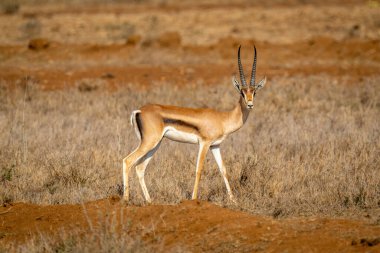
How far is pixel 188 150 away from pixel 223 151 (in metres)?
0.55

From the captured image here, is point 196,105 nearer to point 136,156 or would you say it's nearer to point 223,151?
point 223,151

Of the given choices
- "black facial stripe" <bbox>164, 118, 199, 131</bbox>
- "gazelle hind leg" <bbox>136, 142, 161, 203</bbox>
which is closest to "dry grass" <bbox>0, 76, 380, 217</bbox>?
"gazelle hind leg" <bbox>136, 142, 161, 203</bbox>

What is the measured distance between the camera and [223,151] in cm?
1029

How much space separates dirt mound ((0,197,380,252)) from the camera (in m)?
5.73

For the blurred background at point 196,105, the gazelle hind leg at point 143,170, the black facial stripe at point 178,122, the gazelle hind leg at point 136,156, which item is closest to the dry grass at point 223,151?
the blurred background at point 196,105

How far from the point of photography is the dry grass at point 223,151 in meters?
7.90

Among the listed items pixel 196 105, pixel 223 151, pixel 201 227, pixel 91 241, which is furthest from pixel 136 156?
pixel 196 105

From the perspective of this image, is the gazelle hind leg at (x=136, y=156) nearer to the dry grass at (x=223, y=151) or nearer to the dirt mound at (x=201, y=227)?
the dry grass at (x=223, y=151)

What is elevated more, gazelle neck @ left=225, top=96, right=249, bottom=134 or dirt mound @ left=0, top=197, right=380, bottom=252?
gazelle neck @ left=225, top=96, right=249, bottom=134

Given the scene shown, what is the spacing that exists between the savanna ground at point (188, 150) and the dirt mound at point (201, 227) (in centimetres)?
2

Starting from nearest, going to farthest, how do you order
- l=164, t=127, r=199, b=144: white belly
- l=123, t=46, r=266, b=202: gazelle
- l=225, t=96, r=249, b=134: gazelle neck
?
l=123, t=46, r=266, b=202: gazelle < l=164, t=127, r=199, b=144: white belly < l=225, t=96, r=249, b=134: gazelle neck

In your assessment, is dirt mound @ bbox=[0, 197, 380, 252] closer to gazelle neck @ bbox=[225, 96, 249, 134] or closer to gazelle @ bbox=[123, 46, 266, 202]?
gazelle @ bbox=[123, 46, 266, 202]

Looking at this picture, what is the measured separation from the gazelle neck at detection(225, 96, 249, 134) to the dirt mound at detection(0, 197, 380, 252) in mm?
1797

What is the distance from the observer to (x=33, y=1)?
167 ft
